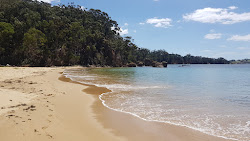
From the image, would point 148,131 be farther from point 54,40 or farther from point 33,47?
point 54,40

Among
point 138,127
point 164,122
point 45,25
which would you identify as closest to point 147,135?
point 138,127

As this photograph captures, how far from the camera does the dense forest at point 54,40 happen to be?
56.1 meters

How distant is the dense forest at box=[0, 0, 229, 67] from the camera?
184 ft

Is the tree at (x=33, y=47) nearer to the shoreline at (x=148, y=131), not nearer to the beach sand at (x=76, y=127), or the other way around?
the beach sand at (x=76, y=127)

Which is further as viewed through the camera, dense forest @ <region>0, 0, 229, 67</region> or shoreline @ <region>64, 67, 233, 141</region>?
dense forest @ <region>0, 0, 229, 67</region>

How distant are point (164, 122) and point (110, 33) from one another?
354 feet

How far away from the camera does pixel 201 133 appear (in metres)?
6.05

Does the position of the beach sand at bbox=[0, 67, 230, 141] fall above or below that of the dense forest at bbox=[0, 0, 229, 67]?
below

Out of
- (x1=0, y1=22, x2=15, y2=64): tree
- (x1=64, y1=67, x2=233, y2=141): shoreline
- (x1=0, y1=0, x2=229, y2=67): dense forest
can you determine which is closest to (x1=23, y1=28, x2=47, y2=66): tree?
(x1=0, y1=0, x2=229, y2=67): dense forest

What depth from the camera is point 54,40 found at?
71.1 meters

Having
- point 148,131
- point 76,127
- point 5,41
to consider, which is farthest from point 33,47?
point 148,131

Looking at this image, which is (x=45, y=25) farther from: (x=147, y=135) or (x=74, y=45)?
(x=147, y=135)

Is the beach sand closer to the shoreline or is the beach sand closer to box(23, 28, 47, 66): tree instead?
the shoreline

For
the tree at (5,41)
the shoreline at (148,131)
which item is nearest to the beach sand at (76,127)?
the shoreline at (148,131)
